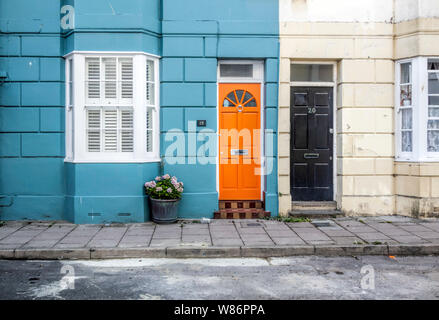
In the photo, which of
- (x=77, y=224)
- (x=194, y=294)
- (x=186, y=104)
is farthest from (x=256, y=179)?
(x=194, y=294)

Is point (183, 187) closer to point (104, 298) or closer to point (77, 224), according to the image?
point (77, 224)

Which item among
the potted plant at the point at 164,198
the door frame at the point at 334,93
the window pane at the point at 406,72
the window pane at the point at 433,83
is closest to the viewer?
the potted plant at the point at 164,198

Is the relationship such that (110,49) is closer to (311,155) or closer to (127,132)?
(127,132)

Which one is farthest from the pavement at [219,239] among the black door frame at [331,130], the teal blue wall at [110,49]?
the black door frame at [331,130]

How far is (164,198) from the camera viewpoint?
8.12 m

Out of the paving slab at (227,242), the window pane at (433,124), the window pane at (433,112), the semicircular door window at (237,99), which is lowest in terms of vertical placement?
the paving slab at (227,242)

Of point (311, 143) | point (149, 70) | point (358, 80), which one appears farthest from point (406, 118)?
point (149, 70)

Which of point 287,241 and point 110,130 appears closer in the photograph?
point 287,241

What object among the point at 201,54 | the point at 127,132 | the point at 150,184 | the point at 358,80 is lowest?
the point at 150,184

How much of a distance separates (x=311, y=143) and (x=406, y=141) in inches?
79.4

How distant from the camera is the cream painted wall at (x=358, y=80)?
8844mm

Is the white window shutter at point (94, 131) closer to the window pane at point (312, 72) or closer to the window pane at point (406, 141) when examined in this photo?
the window pane at point (312, 72)

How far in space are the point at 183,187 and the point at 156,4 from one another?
12.6 feet

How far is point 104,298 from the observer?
4559 millimetres
